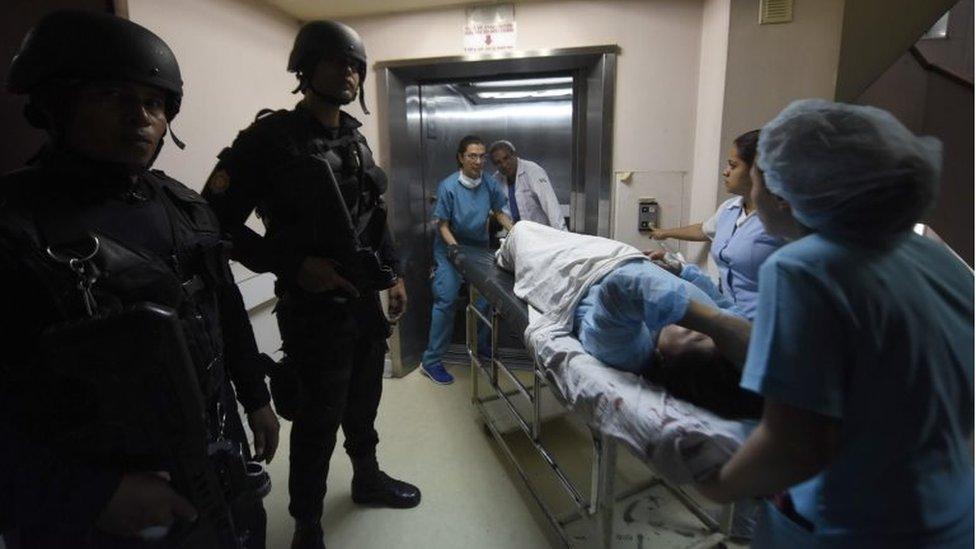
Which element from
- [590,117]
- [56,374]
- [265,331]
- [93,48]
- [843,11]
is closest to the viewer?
[56,374]

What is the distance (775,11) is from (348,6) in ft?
7.67

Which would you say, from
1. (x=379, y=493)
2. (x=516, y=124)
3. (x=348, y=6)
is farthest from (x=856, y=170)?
(x=516, y=124)

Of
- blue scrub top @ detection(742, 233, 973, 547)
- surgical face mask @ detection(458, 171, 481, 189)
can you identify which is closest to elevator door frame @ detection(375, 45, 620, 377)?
surgical face mask @ detection(458, 171, 481, 189)

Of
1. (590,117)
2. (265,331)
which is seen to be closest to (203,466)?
(265,331)

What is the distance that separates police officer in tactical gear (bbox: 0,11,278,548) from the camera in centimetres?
76

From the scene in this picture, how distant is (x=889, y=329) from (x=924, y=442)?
21 centimetres

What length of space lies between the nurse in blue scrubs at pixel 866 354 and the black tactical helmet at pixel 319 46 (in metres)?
1.34

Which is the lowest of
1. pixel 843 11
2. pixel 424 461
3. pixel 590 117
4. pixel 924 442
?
pixel 424 461

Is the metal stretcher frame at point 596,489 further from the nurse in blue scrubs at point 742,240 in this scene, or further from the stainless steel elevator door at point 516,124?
the stainless steel elevator door at point 516,124

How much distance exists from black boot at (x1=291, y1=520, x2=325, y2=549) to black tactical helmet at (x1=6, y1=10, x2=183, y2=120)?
1490 millimetres

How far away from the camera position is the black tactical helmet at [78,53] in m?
0.87

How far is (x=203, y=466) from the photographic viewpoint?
2.80ft

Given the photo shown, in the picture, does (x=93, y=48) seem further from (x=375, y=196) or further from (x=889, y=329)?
(x=889, y=329)

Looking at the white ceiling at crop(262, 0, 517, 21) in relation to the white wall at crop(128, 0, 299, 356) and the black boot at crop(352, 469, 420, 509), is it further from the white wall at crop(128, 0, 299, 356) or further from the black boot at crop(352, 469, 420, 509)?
the black boot at crop(352, 469, 420, 509)
